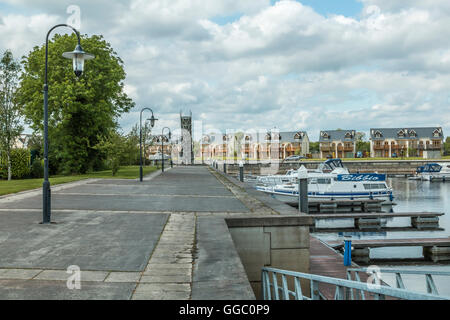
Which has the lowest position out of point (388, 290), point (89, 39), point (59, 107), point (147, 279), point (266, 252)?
point (266, 252)

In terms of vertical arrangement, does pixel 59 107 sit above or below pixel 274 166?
above

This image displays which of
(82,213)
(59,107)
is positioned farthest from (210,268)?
(59,107)

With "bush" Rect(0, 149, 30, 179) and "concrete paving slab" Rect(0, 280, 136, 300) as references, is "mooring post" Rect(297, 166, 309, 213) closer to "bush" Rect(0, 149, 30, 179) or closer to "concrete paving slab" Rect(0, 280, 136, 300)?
"concrete paving slab" Rect(0, 280, 136, 300)

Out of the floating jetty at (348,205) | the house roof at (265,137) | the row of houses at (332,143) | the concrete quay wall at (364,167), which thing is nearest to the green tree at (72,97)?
the floating jetty at (348,205)

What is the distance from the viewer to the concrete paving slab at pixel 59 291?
468 cm

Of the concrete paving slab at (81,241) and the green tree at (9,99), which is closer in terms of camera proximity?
the concrete paving slab at (81,241)

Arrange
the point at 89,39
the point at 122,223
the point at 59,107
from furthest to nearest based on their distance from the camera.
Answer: the point at 89,39 < the point at 59,107 < the point at 122,223

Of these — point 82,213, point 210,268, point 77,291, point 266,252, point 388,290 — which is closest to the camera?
point 388,290

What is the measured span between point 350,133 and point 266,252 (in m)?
114

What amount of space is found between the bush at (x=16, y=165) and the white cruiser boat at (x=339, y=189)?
76.0 ft

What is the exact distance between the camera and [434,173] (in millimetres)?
67188

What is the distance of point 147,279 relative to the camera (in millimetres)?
5398

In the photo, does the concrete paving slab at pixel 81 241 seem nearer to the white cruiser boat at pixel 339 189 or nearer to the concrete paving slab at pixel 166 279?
the concrete paving slab at pixel 166 279

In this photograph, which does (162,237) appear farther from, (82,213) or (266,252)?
(82,213)
